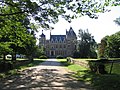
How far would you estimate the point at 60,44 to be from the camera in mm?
146250

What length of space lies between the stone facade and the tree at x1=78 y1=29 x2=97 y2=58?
2301cm

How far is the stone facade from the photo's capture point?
143 metres

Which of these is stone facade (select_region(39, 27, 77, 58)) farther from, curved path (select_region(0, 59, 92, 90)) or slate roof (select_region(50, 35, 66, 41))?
curved path (select_region(0, 59, 92, 90))

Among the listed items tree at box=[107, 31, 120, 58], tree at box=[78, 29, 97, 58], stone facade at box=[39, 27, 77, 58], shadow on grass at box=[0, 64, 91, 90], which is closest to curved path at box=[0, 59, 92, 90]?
shadow on grass at box=[0, 64, 91, 90]

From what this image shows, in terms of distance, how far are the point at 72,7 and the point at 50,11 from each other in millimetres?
1695

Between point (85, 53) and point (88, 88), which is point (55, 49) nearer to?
point (85, 53)

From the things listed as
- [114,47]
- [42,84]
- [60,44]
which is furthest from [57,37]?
[42,84]

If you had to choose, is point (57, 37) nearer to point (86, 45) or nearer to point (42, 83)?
point (86, 45)

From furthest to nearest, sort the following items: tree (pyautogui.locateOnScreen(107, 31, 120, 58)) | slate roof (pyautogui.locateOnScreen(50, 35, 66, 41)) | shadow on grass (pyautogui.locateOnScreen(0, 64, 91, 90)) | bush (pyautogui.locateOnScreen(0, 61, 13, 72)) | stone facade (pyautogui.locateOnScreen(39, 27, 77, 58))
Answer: slate roof (pyautogui.locateOnScreen(50, 35, 66, 41)), stone facade (pyautogui.locateOnScreen(39, 27, 77, 58)), tree (pyautogui.locateOnScreen(107, 31, 120, 58)), bush (pyautogui.locateOnScreen(0, 61, 13, 72)), shadow on grass (pyautogui.locateOnScreen(0, 64, 91, 90))

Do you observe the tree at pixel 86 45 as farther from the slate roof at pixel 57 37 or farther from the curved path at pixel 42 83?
the curved path at pixel 42 83

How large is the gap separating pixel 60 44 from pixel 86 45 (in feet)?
132

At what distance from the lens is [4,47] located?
29672 mm

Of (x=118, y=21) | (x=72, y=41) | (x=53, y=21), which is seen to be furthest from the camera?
(x=72, y=41)

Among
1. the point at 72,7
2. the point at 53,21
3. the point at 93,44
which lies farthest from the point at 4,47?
the point at 93,44
